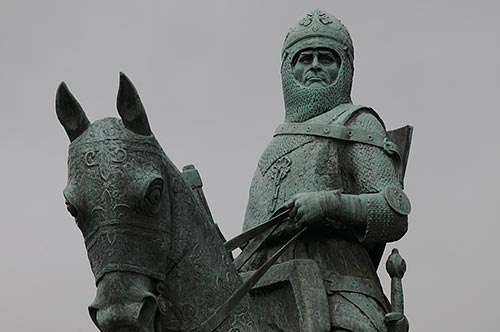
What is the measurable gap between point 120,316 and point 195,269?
726 millimetres

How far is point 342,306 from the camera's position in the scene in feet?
26.6

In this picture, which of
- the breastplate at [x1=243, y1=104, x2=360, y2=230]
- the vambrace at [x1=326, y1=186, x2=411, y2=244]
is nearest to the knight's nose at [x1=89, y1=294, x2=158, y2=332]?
the vambrace at [x1=326, y1=186, x2=411, y2=244]

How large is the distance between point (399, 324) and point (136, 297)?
9.32 feet

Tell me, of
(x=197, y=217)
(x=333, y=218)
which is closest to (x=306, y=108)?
(x=333, y=218)

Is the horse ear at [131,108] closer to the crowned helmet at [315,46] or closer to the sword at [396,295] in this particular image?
the sword at [396,295]

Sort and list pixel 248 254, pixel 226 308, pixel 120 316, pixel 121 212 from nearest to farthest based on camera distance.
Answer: pixel 120 316, pixel 121 212, pixel 226 308, pixel 248 254

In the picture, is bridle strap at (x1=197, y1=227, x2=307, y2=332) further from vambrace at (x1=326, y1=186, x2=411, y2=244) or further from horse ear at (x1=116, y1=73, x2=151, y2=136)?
vambrace at (x1=326, y1=186, x2=411, y2=244)

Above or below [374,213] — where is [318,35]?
above

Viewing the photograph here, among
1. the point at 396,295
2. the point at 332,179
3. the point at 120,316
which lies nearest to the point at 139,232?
the point at 120,316

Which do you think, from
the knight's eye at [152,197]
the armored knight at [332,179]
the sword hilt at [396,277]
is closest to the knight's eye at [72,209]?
the knight's eye at [152,197]

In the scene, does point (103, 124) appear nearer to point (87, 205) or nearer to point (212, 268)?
point (87, 205)

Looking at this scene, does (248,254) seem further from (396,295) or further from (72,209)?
(72,209)

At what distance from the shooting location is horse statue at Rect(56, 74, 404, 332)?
614 cm

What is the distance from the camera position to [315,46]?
9250mm
